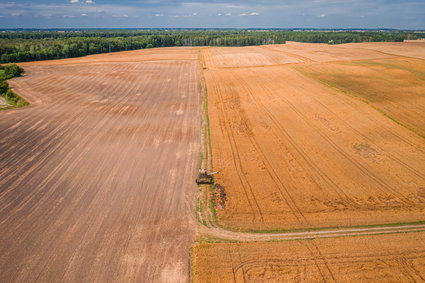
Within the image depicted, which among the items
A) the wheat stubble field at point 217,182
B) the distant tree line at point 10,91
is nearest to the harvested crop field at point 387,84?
the wheat stubble field at point 217,182

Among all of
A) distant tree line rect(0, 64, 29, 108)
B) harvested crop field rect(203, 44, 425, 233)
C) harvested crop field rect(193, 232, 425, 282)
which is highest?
distant tree line rect(0, 64, 29, 108)

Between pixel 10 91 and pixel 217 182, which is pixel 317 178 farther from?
pixel 10 91

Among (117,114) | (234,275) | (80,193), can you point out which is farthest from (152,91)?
(234,275)

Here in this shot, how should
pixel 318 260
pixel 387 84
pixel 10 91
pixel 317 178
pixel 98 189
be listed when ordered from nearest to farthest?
1. pixel 318 260
2. pixel 98 189
3. pixel 317 178
4. pixel 10 91
5. pixel 387 84

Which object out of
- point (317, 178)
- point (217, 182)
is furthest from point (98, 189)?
point (317, 178)

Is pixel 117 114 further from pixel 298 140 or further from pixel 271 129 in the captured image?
pixel 298 140

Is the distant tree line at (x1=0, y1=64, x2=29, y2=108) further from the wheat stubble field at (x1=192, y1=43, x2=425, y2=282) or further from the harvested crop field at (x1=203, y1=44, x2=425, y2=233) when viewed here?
the wheat stubble field at (x1=192, y1=43, x2=425, y2=282)

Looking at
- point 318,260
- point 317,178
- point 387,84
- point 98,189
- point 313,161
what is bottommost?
point 318,260

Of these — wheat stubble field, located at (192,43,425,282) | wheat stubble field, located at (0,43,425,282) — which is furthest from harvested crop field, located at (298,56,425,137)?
wheat stubble field, located at (0,43,425,282)
